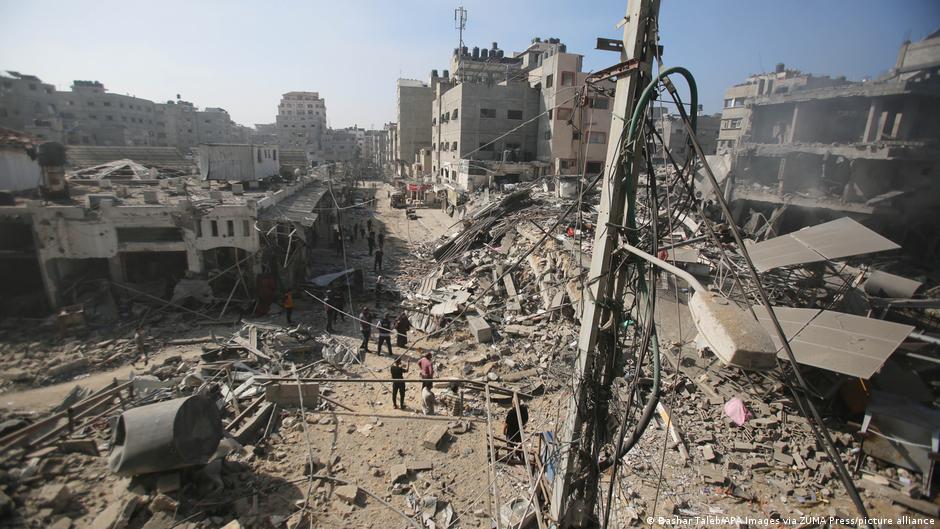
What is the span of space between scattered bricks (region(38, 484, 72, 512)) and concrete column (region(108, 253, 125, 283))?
10946mm

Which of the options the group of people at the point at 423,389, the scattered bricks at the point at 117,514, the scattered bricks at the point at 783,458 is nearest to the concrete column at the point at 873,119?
the scattered bricks at the point at 783,458

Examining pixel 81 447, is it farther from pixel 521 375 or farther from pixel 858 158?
pixel 858 158

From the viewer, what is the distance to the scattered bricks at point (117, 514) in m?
5.80

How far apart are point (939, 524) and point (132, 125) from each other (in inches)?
3036

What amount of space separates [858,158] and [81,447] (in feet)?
106

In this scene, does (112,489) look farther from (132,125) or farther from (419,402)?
(132,125)

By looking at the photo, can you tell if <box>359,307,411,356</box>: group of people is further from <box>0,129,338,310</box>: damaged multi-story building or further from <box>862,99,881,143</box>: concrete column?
<box>862,99,881,143</box>: concrete column

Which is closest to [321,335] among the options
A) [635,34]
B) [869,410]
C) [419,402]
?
[419,402]

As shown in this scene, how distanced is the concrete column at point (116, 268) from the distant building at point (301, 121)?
72.5 metres

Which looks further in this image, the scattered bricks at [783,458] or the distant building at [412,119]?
the distant building at [412,119]

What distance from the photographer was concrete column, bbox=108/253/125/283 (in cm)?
1491

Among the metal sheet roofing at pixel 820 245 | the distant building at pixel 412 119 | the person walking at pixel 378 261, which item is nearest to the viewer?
the metal sheet roofing at pixel 820 245

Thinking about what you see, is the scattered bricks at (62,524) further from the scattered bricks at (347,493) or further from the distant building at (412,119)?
the distant building at (412,119)

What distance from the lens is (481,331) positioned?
12797mm
